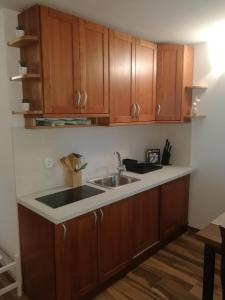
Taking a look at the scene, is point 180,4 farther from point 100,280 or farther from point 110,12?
point 100,280

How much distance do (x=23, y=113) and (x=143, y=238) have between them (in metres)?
1.65

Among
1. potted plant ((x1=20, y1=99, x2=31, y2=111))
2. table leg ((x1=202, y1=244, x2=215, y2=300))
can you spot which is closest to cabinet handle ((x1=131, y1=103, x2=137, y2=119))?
potted plant ((x1=20, y1=99, x2=31, y2=111))

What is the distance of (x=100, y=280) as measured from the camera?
6.68ft

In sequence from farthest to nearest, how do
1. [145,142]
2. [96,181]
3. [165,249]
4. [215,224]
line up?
[145,142], [165,249], [96,181], [215,224]

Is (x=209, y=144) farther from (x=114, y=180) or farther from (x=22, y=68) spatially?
(x=22, y=68)

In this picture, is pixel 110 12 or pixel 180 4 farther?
pixel 110 12

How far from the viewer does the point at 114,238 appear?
2.11m

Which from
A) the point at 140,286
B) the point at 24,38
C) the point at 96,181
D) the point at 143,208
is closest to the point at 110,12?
the point at 24,38

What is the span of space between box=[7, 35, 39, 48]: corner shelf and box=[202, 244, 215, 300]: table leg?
71.8 inches

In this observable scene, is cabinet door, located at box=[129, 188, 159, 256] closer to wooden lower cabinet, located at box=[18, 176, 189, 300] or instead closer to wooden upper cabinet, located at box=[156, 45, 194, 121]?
wooden lower cabinet, located at box=[18, 176, 189, 300]

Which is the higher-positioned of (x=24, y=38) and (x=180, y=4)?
(x=180, y=4)

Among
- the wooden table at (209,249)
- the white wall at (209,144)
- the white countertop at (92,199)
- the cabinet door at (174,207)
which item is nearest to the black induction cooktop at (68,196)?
the white countertop at (92,199)

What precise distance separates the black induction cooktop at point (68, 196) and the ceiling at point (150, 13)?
4.79 ft

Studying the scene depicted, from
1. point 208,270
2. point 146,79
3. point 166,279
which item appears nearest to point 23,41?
point 146,79
